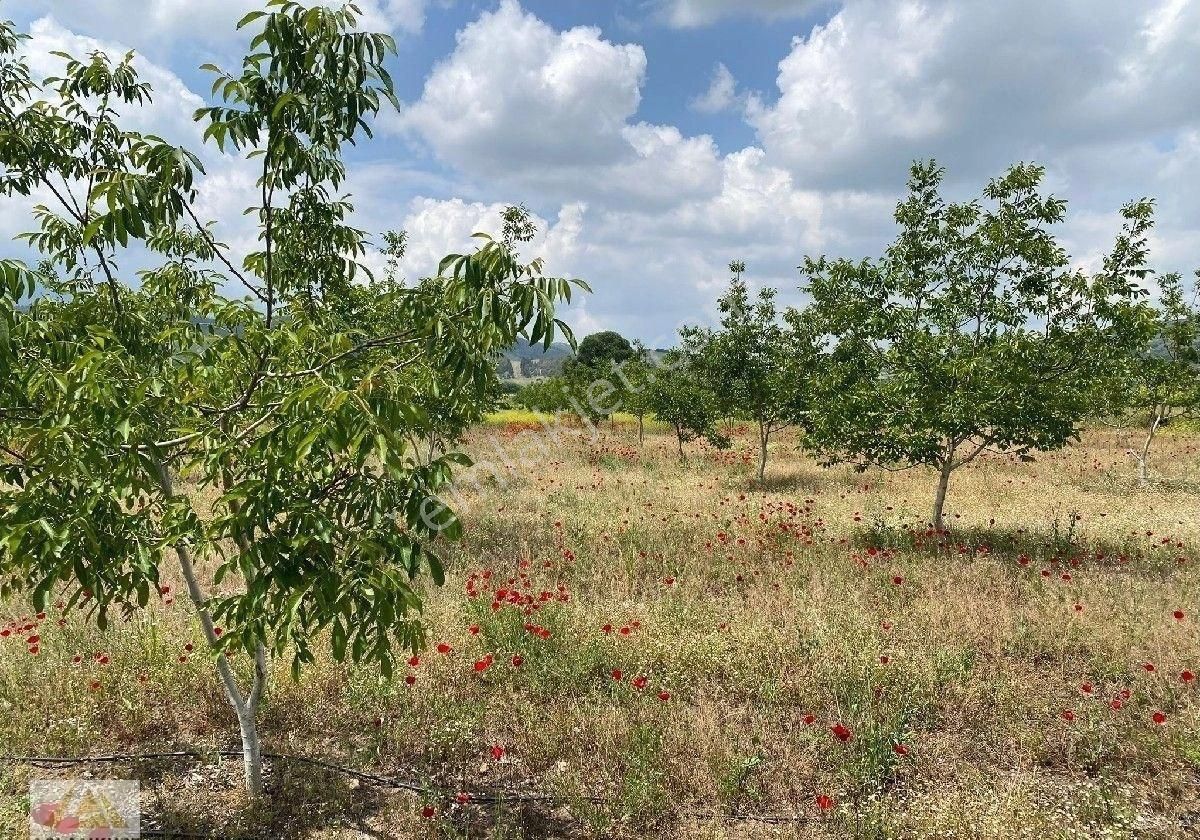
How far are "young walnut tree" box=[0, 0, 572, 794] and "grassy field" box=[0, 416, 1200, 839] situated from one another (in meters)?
0.96

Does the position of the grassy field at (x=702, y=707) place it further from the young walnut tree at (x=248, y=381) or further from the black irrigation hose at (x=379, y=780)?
the young walnut tree at (x=248, y=381)

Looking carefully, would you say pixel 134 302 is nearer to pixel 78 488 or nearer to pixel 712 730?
pixel 78 488

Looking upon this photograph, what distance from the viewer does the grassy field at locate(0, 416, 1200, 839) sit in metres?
3.83

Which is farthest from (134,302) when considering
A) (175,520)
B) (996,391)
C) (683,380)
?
(683,380)

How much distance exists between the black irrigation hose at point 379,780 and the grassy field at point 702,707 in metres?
0.04

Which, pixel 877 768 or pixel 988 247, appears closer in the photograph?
pixel 877 768

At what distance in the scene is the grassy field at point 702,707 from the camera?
3.83 metres

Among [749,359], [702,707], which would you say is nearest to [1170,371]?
[749,359]

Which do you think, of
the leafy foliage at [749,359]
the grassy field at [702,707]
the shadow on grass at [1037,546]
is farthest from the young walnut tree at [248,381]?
the leafy foliage at [749,359]

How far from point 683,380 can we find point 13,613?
16.5 meters

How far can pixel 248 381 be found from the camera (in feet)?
11.4

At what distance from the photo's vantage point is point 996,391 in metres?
8.70

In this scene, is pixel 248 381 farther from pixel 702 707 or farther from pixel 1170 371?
pixel 1170 371

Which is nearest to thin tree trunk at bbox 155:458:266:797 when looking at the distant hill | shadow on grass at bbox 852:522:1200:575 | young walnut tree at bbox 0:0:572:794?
young walnut tree at bbox 0:0:572:794
